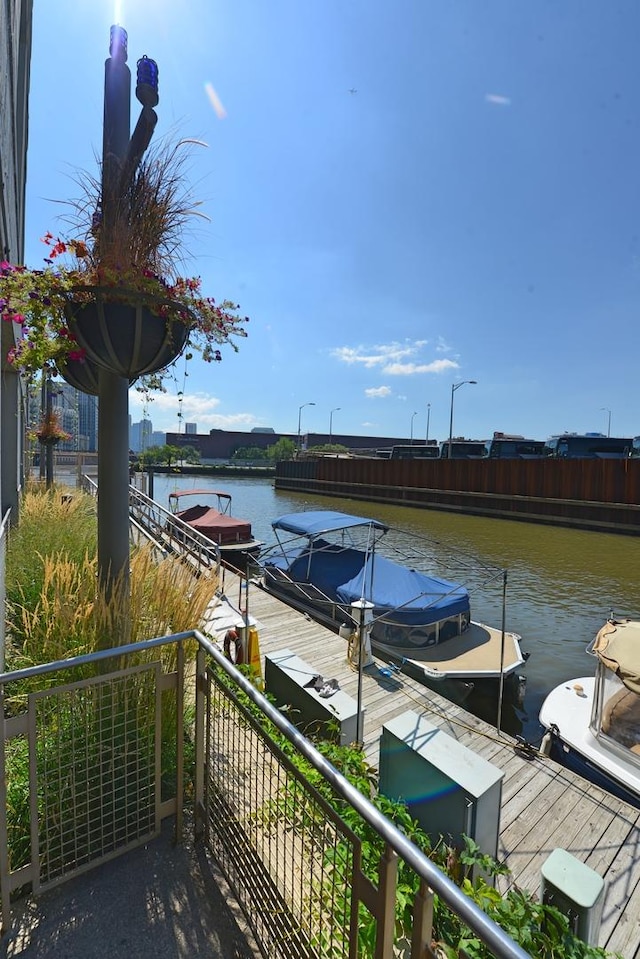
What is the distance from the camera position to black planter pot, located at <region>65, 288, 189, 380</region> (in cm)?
247

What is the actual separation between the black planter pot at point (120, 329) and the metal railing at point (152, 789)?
1480 millimetres

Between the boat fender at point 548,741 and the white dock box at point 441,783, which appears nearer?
the white dock box at point 441,783

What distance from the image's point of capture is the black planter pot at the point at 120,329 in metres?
2.47

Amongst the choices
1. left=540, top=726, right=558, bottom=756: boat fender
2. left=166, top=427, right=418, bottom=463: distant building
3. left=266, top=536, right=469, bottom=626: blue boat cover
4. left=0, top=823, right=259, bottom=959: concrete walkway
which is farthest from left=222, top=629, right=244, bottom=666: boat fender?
left=166, top=427, right=418, bottom=463: distant building

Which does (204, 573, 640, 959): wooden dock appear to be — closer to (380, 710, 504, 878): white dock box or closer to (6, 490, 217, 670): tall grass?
(6, 490, 217, 670): tall grass

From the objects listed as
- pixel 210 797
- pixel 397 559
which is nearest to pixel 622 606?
pixel 397 559

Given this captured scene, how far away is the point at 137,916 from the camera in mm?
1928

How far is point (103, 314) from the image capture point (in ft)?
8.08

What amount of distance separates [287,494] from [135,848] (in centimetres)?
4562

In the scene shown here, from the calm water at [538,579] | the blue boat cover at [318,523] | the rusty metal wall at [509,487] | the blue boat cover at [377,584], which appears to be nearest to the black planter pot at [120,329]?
the calm water at [538,579]

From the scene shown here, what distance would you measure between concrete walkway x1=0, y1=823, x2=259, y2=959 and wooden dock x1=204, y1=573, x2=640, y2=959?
140 cm

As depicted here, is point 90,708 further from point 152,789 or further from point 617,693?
point 617,693

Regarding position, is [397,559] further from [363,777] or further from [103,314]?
[103,314]

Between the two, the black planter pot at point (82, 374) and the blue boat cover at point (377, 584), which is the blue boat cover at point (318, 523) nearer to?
the blue boat cover at point (377, 584)
